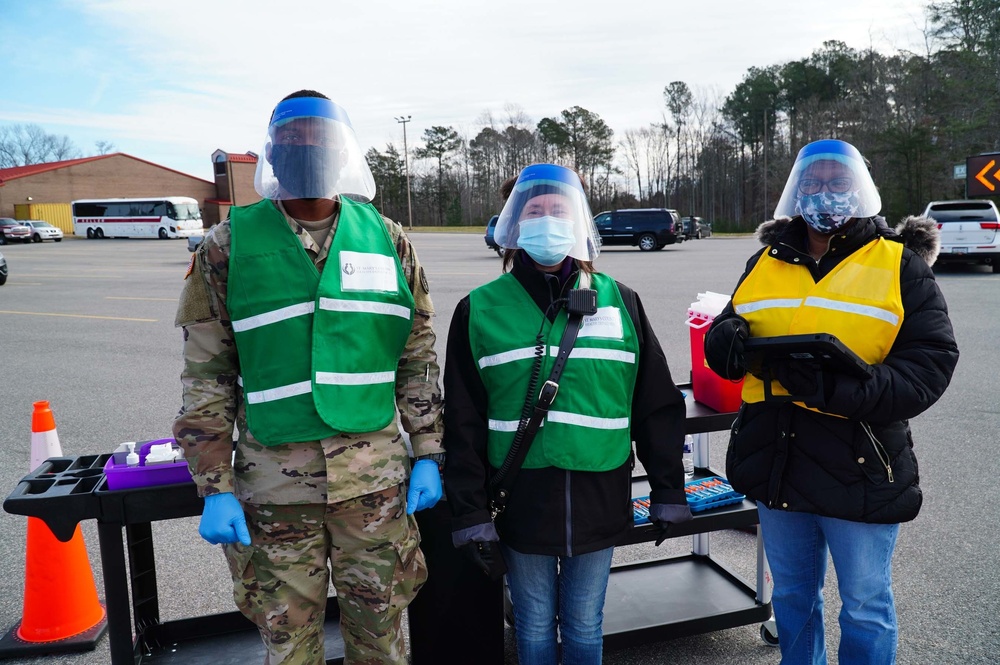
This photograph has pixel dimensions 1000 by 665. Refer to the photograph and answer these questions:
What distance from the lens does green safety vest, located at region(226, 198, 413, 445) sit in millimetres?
2055

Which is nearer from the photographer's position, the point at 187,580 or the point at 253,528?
the point at 253,528

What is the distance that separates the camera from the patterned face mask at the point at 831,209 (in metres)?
2.32

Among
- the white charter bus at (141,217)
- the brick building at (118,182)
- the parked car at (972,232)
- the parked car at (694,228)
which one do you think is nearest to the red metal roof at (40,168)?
the brick building at (118,182)

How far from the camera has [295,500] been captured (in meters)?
2.07

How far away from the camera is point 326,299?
207 cm

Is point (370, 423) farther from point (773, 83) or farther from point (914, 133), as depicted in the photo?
point (773, 83)

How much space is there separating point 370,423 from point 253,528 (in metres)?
0.47

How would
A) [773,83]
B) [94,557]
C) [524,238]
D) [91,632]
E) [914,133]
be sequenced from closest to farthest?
[524,238]
[91,632]
[94,557]
[914,133]
[773,83]

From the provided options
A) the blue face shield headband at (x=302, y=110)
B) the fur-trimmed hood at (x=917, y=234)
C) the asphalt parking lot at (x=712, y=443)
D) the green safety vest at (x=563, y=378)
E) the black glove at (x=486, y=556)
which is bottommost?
the asphalt parking lot at (x=712, y=443)

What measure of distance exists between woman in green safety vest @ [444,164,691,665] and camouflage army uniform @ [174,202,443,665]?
0.23 metres

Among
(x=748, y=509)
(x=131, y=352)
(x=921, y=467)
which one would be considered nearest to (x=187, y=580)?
(x=748, y=509)

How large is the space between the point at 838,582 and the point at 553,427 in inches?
44.5

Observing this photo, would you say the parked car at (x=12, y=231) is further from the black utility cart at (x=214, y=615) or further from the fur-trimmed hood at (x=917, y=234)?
the fur-trimmed hood at (x=917, y=234)

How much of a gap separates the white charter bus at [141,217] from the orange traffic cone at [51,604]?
145ft
